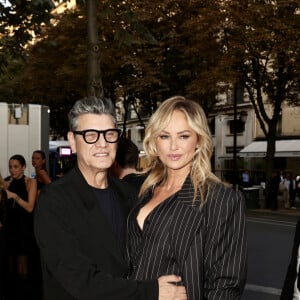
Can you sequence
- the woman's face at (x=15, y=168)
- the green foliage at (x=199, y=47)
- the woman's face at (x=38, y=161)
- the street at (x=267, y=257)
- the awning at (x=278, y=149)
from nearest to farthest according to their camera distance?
the woman's face at (x=15, y=168) < the street at (x=267, y=257) < the woman's face at (x=38, y=161) < the green foliage at (x=199, y=47) < the awning at (x=278, y=149)

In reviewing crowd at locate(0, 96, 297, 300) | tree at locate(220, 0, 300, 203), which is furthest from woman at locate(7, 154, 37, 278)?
tree at locate(220, 0, 300, 203)

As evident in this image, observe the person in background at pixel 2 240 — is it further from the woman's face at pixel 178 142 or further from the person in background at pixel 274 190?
the person in background at pixel 274 190

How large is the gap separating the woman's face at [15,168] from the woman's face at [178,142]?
4571 mm

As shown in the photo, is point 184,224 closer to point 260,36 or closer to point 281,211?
point 260,36

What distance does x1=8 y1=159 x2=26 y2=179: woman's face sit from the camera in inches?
274

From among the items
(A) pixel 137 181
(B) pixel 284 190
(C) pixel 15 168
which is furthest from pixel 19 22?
(B) pixel 284 190

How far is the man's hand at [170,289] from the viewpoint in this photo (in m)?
2.31

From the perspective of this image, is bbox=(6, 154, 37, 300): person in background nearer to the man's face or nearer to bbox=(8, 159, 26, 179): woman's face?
bbox=(8, 159, 26, 179): woman's face

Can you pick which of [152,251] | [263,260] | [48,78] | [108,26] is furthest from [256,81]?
[152,251]

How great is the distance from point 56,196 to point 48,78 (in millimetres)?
28317

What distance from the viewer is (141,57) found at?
23172 mm

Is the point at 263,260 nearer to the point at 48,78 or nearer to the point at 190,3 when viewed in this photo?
the point at 190,3

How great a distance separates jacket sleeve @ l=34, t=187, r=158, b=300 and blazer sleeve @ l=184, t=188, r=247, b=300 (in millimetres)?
208

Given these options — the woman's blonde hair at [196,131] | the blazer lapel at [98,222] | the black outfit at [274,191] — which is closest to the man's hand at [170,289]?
the blazer lapel at [98,222]
